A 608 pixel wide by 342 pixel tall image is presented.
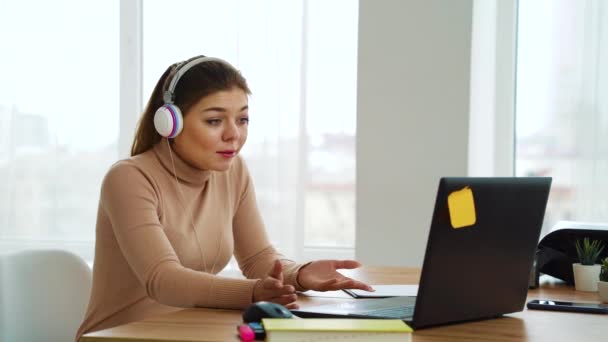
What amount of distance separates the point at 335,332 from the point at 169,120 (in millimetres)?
839

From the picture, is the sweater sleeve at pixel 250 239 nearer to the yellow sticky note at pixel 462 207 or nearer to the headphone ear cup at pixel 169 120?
the headphone ear cup at pixel 169 120

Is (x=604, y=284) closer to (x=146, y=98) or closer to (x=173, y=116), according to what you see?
(x=173, y=116)

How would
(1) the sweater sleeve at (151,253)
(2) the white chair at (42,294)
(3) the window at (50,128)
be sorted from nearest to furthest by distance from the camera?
(1) the sweater sleeve at (151,253), (2) the white chair at (42,294), (3) the window at (50,128)

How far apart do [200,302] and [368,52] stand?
1708 millimetres

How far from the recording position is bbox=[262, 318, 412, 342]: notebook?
3.92 ft

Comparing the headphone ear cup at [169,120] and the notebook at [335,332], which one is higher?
the headphone ear cup at [169,120]

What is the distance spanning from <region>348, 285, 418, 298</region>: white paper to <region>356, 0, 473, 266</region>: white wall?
128cm

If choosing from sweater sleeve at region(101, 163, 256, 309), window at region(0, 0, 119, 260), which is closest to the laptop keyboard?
sweater sleeve at region(101, 163, 256, 309)

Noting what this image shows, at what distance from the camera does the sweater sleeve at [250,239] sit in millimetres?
2082

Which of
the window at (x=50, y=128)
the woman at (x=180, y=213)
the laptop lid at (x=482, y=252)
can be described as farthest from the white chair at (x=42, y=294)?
the window at (x=50, y=128)

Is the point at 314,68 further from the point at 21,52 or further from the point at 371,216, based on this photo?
the point at 21,52

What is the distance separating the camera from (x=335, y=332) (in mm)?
1195

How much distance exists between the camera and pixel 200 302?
1613 millimetres

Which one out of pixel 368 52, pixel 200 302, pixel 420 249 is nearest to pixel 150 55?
pixel 368 52
